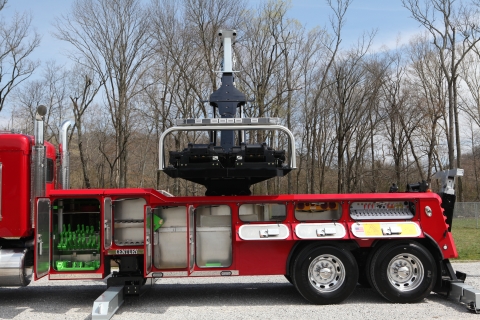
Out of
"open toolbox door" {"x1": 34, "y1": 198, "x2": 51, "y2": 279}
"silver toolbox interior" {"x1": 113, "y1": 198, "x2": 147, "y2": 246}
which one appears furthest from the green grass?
"open toolbox door" {"x1": 34, "y1": 198, "x2": 51, "y2": 279}

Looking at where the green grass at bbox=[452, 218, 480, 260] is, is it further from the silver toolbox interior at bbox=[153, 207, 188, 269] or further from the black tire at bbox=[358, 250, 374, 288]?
the silver toolbox interior at bbox=[153, 207, 188, 269]

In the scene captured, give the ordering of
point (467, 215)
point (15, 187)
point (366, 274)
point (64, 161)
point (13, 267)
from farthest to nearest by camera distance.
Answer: point (467, 215) → point (64, 161) → point (366, 274) → point (15, 187) → point (13, 267)

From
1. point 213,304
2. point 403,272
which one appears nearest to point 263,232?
point 213,304

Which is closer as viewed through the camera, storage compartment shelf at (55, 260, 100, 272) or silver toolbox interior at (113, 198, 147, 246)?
storage compartment shelf at (55, 260, 100, 272)

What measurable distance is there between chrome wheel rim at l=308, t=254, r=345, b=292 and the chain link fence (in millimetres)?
21334

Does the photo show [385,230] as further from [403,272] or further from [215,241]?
[215,241]

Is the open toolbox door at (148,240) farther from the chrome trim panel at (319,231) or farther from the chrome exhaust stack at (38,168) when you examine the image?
the chrome trim panel at (319,231)

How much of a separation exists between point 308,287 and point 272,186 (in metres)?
30.5

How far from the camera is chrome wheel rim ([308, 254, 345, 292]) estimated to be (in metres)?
8.02

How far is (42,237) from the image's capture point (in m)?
7.63

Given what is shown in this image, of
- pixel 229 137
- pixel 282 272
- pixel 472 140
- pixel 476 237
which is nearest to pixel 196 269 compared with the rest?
pixel 282 272

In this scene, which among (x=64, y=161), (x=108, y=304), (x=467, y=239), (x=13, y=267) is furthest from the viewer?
(x=467, y=239)

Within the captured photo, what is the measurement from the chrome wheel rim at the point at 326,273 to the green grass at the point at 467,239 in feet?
23.9

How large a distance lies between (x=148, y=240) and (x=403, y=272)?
4188mm
